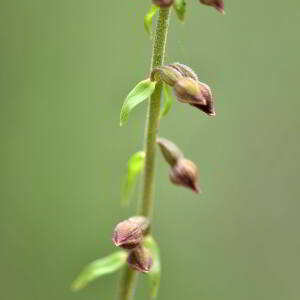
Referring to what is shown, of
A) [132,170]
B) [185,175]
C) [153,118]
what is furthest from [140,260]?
[153,118]

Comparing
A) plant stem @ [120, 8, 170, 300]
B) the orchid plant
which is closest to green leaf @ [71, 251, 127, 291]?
the orchid plant

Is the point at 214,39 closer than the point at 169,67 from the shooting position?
No

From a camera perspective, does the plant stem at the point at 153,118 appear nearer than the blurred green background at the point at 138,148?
Yes

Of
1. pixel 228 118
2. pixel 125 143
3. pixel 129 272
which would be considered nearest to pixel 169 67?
pixel 129 272

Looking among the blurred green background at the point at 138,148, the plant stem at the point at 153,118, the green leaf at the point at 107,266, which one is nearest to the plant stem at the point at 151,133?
→ the plant stem at the point at 153,118

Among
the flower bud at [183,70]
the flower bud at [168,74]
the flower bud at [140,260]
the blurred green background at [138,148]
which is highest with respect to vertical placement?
the blurred green background at [138,148]

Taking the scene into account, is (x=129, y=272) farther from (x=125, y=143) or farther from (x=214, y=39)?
(x=214, y=39)

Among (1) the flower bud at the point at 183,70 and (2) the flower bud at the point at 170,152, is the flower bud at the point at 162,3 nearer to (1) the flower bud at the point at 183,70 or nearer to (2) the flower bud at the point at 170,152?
(1) the flower bud at the point at 183,70

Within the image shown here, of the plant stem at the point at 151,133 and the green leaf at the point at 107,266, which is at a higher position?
the plant stem at the point at 151,133
